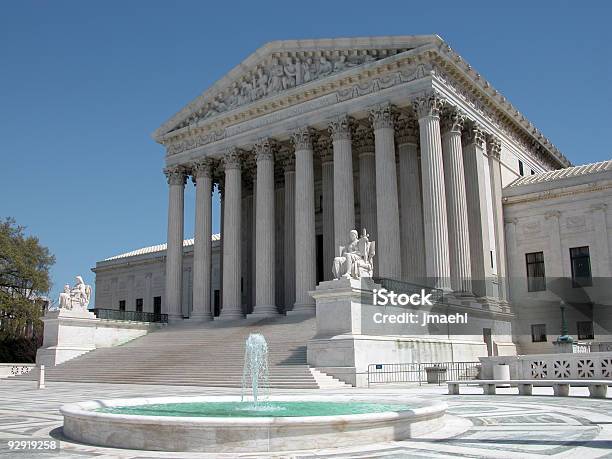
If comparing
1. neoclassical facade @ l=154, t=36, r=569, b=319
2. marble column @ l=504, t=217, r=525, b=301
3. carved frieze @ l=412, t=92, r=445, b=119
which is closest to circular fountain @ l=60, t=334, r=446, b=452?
neoclassical facade @ l=154, t=36, r=569, b=319

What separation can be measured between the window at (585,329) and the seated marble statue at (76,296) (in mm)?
31939

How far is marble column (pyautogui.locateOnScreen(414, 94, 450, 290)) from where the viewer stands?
3672 cm

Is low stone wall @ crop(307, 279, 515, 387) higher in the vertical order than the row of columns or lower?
lower

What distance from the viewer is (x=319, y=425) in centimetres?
984

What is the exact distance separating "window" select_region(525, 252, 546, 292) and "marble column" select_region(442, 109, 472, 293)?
6861 millimetres

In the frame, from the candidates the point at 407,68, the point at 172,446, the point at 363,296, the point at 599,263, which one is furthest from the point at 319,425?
the point at 599,263

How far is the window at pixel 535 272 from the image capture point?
143 feet

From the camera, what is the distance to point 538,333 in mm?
42250

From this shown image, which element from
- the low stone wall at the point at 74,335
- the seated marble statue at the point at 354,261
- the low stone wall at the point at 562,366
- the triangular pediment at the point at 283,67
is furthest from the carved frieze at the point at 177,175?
the low stone wall at the point at 562,366

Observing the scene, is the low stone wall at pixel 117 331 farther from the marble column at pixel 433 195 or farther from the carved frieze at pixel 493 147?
the carved frieze at pixel 493 147

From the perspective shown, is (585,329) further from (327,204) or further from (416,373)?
(327,204)

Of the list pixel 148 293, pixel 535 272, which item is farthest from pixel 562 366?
pixel 148 293

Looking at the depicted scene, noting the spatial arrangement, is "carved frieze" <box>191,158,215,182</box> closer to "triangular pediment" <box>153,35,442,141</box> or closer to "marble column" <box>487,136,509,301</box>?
"triangular pediment" <box>153,35,442,141</box>

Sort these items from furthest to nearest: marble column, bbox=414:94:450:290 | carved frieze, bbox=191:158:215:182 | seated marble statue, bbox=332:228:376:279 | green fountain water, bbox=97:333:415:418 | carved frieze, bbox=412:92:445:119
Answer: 1. carved frieze, bbox=191:158:215:182
2. carved frieze, bbox=412:92:445:119
3. marble column, bbox=414:94:450:290
4. seated marble statue, bbox=332:228:376:279
5. green fountain water, bbox=97:333:415:418
